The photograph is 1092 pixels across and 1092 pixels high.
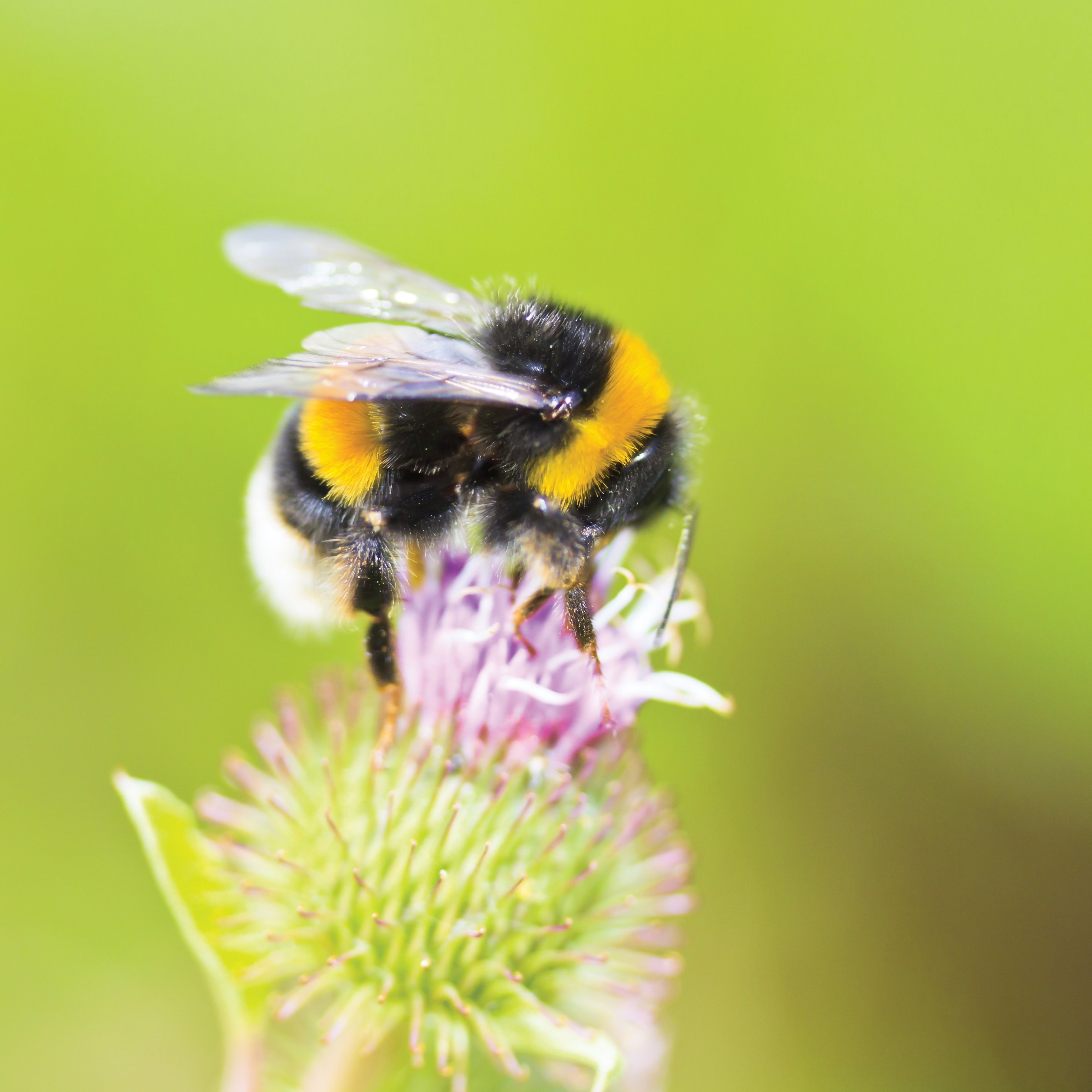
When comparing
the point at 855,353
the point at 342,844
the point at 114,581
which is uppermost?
the point at 855,353

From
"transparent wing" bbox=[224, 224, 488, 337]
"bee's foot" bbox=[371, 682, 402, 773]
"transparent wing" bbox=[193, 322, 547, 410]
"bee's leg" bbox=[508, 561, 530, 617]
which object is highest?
"transparent wing" bbox=[224, 224, 488, 337]

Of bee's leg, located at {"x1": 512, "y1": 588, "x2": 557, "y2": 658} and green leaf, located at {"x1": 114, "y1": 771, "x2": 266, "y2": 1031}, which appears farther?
bee's leg, located at {"x1": 512, "y1": 588, "x2": 557, "y2": 658}

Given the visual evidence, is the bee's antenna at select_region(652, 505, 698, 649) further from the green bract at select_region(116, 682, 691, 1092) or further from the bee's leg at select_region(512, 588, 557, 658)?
the green bract at select_region(116, 682, 691, 1092)

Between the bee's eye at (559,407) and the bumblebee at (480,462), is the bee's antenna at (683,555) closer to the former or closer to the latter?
the bumblebee at (480,462)

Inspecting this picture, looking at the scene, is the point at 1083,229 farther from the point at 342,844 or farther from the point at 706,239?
the point at 342,844

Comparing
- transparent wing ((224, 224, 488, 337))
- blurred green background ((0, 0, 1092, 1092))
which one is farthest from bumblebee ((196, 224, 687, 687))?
blurred green background ((0, 0, 1092, 1092))

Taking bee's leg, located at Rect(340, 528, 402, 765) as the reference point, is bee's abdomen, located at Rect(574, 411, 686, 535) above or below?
above

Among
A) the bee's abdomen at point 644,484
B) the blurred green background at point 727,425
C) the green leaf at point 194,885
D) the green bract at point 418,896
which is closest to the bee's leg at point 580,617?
the bee's abdomen at point 644,484

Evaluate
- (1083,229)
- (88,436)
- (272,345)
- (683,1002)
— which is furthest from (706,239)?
(683,1002)
